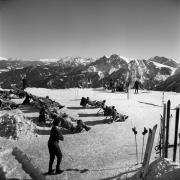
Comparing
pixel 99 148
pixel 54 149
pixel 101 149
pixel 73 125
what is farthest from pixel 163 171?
pixel 73 125

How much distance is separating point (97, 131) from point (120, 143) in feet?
8.48

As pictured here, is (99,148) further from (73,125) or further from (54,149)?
(54,149)

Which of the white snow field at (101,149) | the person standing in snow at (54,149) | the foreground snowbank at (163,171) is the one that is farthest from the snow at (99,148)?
the foreground snowbank at (163,171)

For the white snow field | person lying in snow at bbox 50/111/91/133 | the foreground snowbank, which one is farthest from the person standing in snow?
person lying in snow at bbox 50/111/91/133

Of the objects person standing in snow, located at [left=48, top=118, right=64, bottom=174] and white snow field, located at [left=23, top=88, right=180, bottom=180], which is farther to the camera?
white snow field, located at [left=23, top=88, right=180, bottom=180]

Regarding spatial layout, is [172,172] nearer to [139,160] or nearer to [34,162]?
[139,160]

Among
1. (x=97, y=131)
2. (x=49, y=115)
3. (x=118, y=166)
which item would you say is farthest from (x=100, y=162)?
(x=49, y=115)

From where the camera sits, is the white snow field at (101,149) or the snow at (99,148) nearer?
the white snow field at (101,149)

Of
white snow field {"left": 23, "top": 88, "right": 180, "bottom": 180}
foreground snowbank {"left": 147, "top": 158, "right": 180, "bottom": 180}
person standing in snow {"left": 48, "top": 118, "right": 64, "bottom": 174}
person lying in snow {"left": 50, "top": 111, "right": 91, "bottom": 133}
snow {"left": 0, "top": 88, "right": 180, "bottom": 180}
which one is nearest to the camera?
foreground snowbank {"left": 147, "top": 158, "right": 180, "bottom": 180}

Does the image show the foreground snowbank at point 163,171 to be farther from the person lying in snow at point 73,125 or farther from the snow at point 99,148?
the person lying in snow at point 73,125

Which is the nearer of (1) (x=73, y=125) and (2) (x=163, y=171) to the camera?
(2) (x=163, y=171)

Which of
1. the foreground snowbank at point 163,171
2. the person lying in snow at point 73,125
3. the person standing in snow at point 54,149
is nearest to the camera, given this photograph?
the foreground snowbank at point 163,171

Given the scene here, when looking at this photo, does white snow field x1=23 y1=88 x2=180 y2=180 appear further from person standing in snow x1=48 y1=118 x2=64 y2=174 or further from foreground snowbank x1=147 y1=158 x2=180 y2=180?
foreground snowbank x1=147 y1=158 x2=180 y2=180

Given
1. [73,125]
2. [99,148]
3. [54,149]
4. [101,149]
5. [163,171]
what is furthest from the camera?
[73,125]
